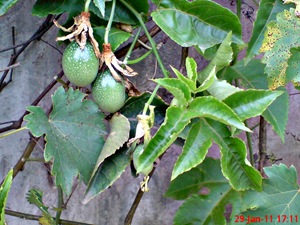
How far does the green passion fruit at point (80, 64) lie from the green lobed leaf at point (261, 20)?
0.99ft

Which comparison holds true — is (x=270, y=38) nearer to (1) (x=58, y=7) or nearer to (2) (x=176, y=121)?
(2) (x=176, y=121)

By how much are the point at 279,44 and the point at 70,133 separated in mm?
437

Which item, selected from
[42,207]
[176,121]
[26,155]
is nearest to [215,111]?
[176,121]

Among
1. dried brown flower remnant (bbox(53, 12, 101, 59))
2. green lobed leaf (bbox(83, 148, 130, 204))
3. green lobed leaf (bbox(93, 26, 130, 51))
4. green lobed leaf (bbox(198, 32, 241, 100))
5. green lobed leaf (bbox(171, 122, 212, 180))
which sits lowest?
green lobed leaf (bbox(83, 148, 130, 204))

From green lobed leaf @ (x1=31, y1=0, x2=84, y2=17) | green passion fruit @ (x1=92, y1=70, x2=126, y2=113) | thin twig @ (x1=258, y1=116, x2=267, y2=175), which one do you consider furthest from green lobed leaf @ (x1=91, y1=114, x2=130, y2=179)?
thin twig @ (x1=258, y1=116, x2=267, y2=175)

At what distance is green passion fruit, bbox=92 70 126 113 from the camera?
829 millimetres

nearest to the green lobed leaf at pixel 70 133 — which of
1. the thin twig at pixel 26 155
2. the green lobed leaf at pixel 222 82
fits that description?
the green lobed leaf at pixel 222 82

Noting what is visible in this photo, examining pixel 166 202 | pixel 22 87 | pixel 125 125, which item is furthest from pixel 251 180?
pixel 22 87

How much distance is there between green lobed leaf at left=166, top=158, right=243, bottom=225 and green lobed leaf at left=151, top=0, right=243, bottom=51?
34 centimetres

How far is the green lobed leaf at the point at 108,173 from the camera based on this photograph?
83cm

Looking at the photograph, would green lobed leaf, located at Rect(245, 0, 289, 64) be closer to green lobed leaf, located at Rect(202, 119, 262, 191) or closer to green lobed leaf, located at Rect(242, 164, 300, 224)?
green lobed leaf, located at Rect(202, 119, 262, 191)
